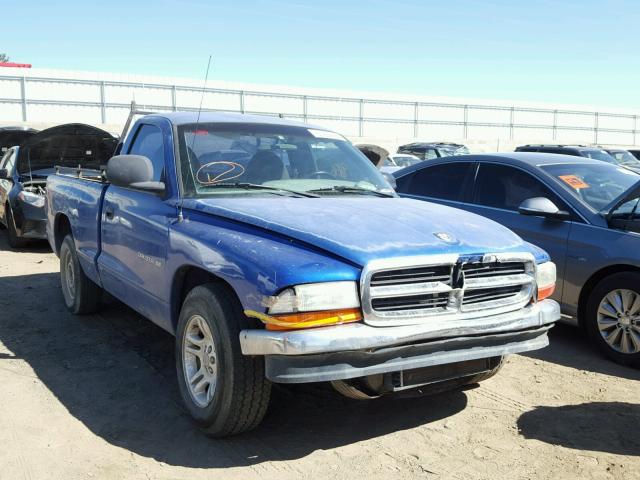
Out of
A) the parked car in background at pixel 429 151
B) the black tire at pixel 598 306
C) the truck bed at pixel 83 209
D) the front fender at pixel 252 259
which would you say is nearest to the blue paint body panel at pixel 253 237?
the front fender at pixel 252 259

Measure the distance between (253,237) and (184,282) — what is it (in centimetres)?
83

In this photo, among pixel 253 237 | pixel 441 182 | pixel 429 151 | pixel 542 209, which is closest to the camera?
pixel 253 237

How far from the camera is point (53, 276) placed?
8.65 meters

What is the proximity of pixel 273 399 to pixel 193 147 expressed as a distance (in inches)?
72.3

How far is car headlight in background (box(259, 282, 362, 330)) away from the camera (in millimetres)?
3330

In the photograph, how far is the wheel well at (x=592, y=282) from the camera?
5523mm

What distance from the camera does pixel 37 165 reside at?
36.4 feet

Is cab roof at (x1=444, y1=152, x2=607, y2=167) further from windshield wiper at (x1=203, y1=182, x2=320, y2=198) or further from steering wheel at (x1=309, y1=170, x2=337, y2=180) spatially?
windshield wiper at (x1=203, y1=182, x2=320, y2=198)

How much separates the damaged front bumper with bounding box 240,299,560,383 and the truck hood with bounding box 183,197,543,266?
1.25ft

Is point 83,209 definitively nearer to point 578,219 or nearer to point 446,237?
point 446,237

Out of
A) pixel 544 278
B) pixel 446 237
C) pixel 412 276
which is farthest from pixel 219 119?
pixel 544 278

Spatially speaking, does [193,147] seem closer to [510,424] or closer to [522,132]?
[510,424]

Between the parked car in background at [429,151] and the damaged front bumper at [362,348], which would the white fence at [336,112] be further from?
the damaged front bumper at [362,348]

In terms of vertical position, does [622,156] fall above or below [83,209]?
above
